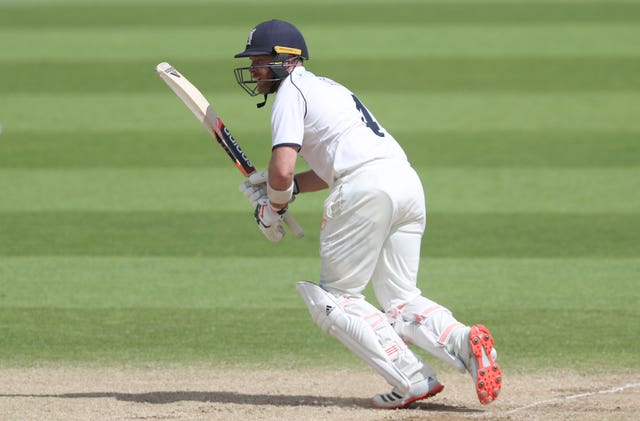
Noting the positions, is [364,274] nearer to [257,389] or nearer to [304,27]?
[257,389]

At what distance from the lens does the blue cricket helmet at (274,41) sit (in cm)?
531

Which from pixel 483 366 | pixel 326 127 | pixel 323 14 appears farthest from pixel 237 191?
pixel 323 14

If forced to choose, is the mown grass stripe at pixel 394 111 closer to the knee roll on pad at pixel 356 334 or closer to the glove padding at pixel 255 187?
the glove padding at pixel 255 187

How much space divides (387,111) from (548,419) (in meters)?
7.87

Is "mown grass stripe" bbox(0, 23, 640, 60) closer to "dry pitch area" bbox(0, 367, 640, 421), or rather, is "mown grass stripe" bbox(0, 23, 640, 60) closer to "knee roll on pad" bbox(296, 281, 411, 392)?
"dry pitch area" bbox(0, 367, 640, 421)

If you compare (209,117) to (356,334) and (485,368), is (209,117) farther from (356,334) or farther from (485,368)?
(485,368)

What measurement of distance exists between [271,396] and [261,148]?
6.38m

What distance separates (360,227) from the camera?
5109mm

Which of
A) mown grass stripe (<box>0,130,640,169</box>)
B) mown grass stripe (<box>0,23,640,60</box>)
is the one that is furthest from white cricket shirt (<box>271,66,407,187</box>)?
mown grass stripe (<box>0,23,640,60</box>)

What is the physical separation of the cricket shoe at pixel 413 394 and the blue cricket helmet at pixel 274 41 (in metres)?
1.59

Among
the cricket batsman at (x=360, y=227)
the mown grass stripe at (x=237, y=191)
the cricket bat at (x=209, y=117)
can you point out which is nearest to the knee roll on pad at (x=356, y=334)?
the cricket batsman at (x=360, y=227)

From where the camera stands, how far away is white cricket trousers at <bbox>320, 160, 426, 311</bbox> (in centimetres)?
511

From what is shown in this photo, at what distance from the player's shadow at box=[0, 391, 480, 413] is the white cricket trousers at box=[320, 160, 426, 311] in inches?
21.2

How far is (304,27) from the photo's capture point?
15906 millimetres
